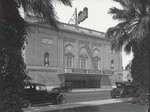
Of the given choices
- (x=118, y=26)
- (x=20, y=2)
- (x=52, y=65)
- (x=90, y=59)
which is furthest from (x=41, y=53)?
(x=20, y=2)

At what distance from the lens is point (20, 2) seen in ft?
29.6

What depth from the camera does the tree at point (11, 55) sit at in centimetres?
802

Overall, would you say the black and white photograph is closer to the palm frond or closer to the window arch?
the palm frond

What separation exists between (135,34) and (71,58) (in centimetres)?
3240

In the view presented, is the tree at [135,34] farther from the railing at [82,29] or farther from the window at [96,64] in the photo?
the window at [96,64]

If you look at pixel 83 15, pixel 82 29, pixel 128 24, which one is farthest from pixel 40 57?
pixel 128 24

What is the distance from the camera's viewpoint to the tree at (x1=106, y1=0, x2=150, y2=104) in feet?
45.6

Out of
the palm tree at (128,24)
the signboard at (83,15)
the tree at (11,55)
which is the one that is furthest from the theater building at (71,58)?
the tree at (11,55)

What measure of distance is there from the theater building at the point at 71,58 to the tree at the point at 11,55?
94.1 ft

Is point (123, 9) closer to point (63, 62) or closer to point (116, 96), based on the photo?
point (116, 96)

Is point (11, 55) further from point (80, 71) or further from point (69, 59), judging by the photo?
point (69, 59)

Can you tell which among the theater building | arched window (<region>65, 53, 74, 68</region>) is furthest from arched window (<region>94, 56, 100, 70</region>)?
arched window (<region>65, 53, 74, 68</region>)

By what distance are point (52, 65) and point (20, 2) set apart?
33721 mm

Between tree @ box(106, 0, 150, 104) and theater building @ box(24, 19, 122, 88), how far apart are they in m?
21.8
